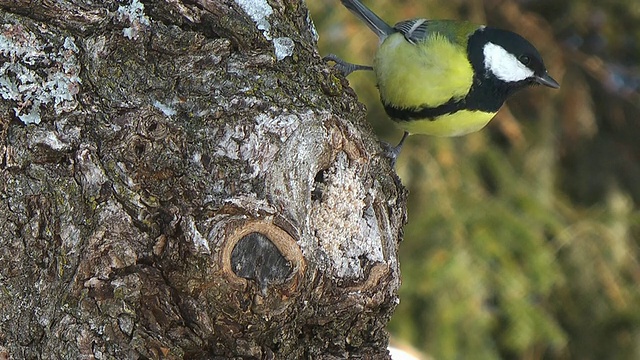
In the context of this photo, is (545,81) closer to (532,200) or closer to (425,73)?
(425,73)

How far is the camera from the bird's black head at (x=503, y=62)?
184 cm

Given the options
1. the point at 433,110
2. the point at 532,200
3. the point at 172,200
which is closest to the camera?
the point at 172,200

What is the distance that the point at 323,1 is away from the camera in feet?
7.82

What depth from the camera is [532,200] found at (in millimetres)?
2549

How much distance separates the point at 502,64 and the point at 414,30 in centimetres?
25

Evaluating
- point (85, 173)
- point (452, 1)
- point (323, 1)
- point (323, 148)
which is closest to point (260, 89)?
point (323, 148)

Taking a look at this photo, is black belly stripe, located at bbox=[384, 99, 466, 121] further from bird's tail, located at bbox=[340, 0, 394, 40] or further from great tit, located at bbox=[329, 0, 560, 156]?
bird's tail, located at bbox=[340, 0, 394, 40]

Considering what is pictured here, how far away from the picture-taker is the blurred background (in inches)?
93.7

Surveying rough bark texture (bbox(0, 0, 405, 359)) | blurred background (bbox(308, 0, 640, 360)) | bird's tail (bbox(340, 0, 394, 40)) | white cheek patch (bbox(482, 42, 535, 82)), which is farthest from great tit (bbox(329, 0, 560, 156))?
rough bark texture (bbox(0, 0, 405, 359))

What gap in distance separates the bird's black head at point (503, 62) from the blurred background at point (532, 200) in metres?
0.58

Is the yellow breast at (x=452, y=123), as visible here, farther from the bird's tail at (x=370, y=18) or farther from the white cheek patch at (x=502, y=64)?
the bird's tail at (x=370, y=18)

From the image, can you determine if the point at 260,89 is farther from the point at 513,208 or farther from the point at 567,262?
the point at 567,262

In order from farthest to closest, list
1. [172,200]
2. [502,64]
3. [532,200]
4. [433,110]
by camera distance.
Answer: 1. [532,200]
2. [502,64]
3. [433,110]
4. [172,200]

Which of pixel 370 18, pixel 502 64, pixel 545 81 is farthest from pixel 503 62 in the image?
pixel 370 18
